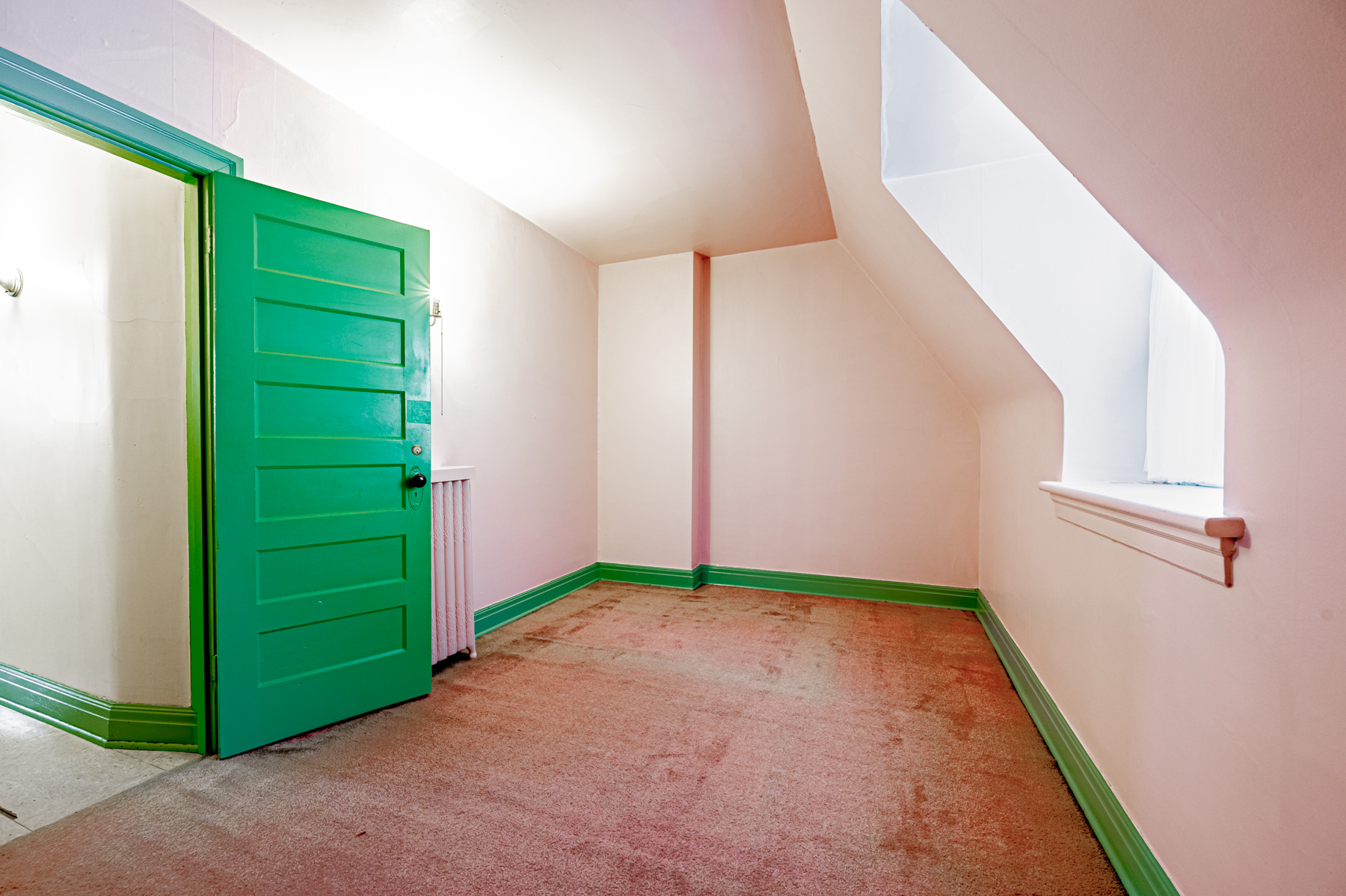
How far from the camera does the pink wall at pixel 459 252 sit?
5.75 feet

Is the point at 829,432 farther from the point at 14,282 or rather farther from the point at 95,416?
the point at 14,282

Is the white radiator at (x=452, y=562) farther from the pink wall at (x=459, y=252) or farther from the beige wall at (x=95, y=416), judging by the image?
the beige wall at (x=95, y=416)

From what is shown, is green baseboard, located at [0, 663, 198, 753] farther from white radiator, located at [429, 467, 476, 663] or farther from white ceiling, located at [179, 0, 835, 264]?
white ceiling, located at [179, 0, 835, 264]

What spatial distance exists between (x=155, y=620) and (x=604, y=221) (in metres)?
3.09

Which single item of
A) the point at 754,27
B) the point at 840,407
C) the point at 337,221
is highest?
the point at 754,27

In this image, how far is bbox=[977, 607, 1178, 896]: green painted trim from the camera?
4.22 feet

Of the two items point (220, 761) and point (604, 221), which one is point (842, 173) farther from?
point (220, 761)

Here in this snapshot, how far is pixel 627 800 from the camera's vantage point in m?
1.72

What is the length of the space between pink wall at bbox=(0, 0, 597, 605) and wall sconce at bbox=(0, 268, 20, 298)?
1.12m

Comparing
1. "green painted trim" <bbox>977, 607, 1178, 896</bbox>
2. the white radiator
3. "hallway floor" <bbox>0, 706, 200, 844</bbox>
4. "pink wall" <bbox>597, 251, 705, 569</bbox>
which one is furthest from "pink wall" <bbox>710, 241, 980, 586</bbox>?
"hallway floor" <bbox>0, 706, 200, 844</bbox>

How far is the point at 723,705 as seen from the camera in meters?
2.38

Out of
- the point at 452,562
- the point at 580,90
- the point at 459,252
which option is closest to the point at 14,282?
the point at 459,252

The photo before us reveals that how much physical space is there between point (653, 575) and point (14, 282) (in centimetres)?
374

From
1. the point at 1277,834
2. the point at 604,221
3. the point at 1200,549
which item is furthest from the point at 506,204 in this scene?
the point at 1277,834
